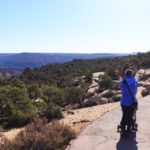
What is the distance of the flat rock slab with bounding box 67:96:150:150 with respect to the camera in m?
10.1

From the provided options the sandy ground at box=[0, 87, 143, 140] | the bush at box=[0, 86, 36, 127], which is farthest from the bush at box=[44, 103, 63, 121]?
the bush at box=[0, 86, 36, 127]

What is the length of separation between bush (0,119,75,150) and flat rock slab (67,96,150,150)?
0.99 ft

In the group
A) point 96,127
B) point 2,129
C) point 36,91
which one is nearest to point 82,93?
point 36,91

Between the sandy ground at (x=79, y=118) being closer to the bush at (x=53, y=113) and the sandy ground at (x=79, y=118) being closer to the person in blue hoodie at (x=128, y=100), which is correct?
the bush at (x=53, y=113)

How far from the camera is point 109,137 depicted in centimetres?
1108

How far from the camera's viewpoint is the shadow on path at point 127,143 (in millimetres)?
9995

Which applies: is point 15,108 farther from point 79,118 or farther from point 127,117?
point 127,117

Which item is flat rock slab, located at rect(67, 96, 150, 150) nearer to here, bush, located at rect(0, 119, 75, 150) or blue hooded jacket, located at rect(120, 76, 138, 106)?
bush, located at rect(0, 119, 75, 150)

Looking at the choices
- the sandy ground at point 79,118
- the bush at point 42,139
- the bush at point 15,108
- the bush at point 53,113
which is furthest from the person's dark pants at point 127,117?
the bush at point 15,108

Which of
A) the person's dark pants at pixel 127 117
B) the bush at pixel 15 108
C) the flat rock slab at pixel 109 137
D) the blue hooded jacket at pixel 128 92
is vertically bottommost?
the bush at pixel 15 108

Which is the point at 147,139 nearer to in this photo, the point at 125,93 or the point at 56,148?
the point at 125,93

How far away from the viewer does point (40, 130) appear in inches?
455

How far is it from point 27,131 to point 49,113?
7348 mm

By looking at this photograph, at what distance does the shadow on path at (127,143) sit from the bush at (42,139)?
1397 mm
